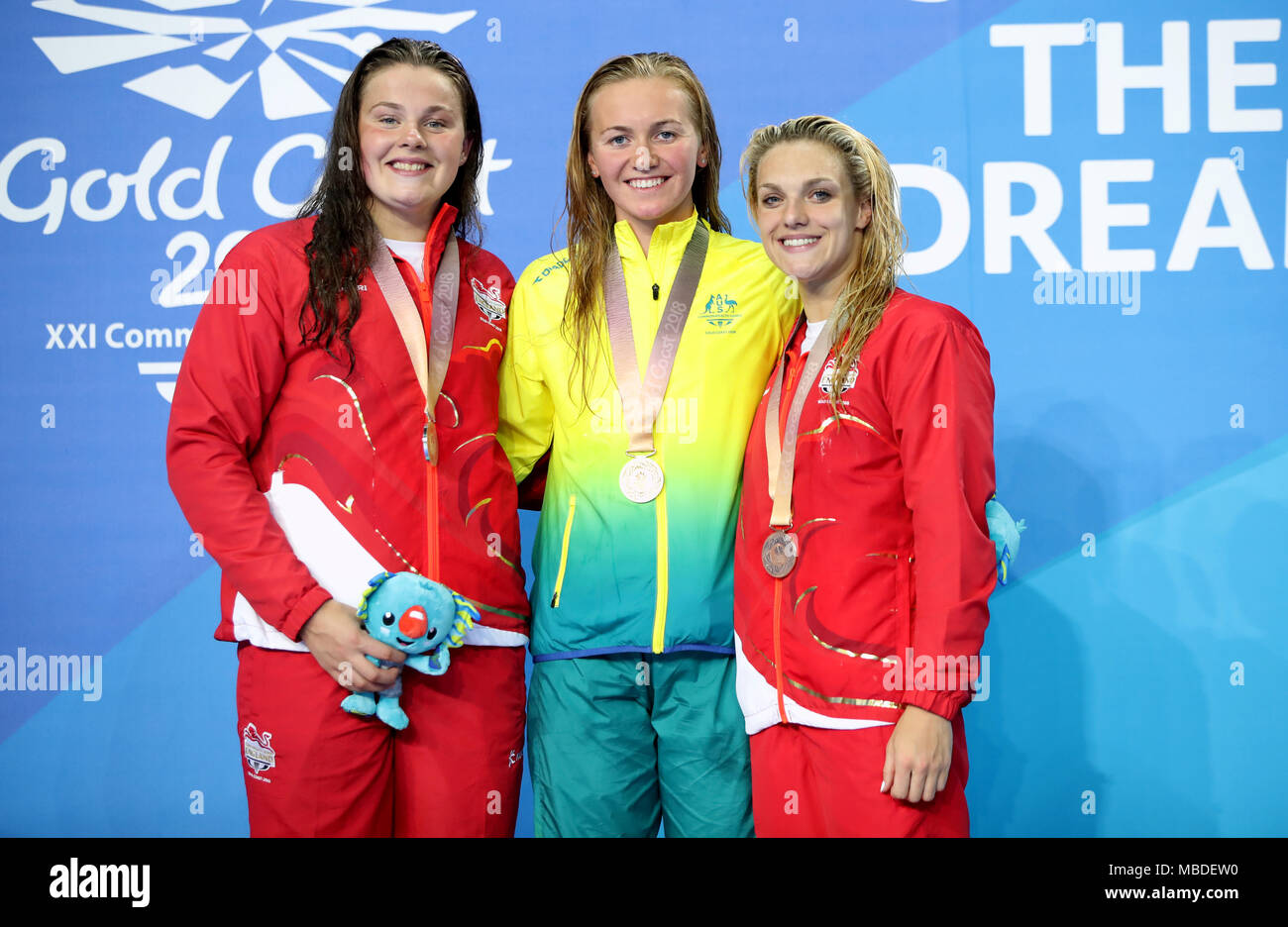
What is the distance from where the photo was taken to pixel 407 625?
2.07m

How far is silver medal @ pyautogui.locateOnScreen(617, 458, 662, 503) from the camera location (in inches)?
89.9

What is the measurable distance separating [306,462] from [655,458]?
689 mm

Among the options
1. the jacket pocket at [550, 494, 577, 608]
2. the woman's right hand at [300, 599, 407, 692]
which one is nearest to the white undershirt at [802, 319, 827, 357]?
the jacket pocket at [550, 494, 577, 608]

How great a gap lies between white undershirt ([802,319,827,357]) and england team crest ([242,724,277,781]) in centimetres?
128

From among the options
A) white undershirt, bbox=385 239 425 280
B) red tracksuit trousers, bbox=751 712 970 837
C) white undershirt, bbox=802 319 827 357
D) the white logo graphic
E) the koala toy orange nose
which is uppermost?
the white logo graphic

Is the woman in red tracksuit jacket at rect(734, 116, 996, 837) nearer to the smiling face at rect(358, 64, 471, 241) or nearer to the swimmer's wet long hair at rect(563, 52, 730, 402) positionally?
the swimmer's wet long hair at rect(563, 52, 730, 402)

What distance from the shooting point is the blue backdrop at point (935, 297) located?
10.8 feet

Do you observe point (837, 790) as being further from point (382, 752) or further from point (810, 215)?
point (810, 215)

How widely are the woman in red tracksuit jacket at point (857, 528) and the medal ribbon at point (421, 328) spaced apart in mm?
640
